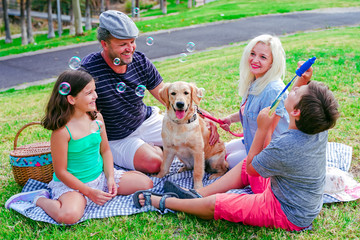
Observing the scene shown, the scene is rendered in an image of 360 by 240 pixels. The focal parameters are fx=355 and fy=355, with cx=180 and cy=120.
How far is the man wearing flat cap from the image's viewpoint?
4.14 m

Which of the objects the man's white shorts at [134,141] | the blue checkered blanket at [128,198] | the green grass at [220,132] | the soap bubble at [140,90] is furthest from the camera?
the man's white shorts at [134,141]

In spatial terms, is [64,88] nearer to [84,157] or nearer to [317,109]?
[84,157]

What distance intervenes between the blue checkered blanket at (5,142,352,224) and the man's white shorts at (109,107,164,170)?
45 cm

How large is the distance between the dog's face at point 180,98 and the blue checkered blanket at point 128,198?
0.86m

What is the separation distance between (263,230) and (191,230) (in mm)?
665

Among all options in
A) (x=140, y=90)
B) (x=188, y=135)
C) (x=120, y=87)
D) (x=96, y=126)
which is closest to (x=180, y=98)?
(x=188, y=135)

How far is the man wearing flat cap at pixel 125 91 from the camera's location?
13.6 ft

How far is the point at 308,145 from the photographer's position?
2906 mm

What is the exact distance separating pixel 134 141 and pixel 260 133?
1.99 metres

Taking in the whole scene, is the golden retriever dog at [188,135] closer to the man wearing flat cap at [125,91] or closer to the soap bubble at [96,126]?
the man wearing flat cap at [125,91]

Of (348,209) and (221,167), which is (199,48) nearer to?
(221,167)

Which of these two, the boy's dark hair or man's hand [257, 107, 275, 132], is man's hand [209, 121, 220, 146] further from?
the boy's dark hair

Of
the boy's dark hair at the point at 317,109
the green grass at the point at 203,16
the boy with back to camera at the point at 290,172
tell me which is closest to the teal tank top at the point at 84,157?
the boy with back to camera at the point at 290,172

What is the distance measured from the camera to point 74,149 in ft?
12.1
